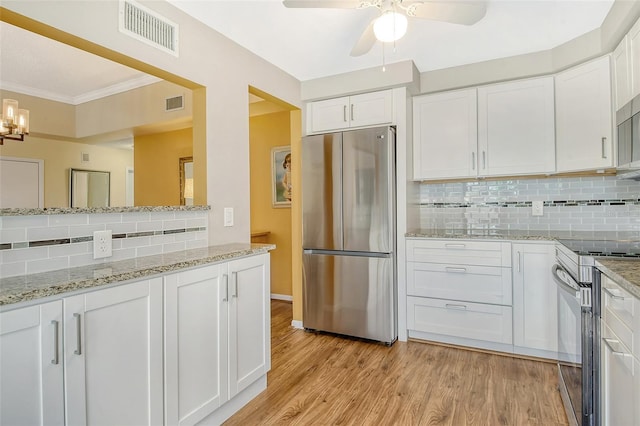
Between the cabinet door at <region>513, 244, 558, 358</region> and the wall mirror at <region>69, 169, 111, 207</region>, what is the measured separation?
6.09m

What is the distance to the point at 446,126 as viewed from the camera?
10.2ft

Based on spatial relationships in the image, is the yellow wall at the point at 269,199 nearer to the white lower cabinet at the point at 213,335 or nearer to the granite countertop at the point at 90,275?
the white lower cabinet at the point at 213,335

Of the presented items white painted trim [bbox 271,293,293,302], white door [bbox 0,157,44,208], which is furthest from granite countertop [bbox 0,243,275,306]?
white door [bbox 0,157,44,208]

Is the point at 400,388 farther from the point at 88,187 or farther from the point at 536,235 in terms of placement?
the point at 88,187

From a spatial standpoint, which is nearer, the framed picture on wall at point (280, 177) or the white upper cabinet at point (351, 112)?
the white upper cabinet at point (351, 112)

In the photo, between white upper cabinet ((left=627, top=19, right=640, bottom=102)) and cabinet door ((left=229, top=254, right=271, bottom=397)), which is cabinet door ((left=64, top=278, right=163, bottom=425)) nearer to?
cabinet door ((left=229, top=254, right=271, bottom=397))

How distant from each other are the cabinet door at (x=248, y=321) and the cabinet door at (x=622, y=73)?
2.52 m

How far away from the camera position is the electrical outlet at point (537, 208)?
3008 mm

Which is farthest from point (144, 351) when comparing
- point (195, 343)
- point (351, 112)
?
point (351, 112)

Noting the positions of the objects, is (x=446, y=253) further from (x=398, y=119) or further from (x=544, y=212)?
(x=398, y=119)

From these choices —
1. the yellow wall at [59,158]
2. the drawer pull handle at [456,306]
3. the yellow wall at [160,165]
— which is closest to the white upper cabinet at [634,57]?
the drawer pull handle at [456,306]

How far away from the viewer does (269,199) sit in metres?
4.58

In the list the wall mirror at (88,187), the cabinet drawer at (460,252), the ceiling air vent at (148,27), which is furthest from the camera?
the wall mirror at (88,187)

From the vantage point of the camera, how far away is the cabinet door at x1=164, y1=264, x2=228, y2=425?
1544mm
